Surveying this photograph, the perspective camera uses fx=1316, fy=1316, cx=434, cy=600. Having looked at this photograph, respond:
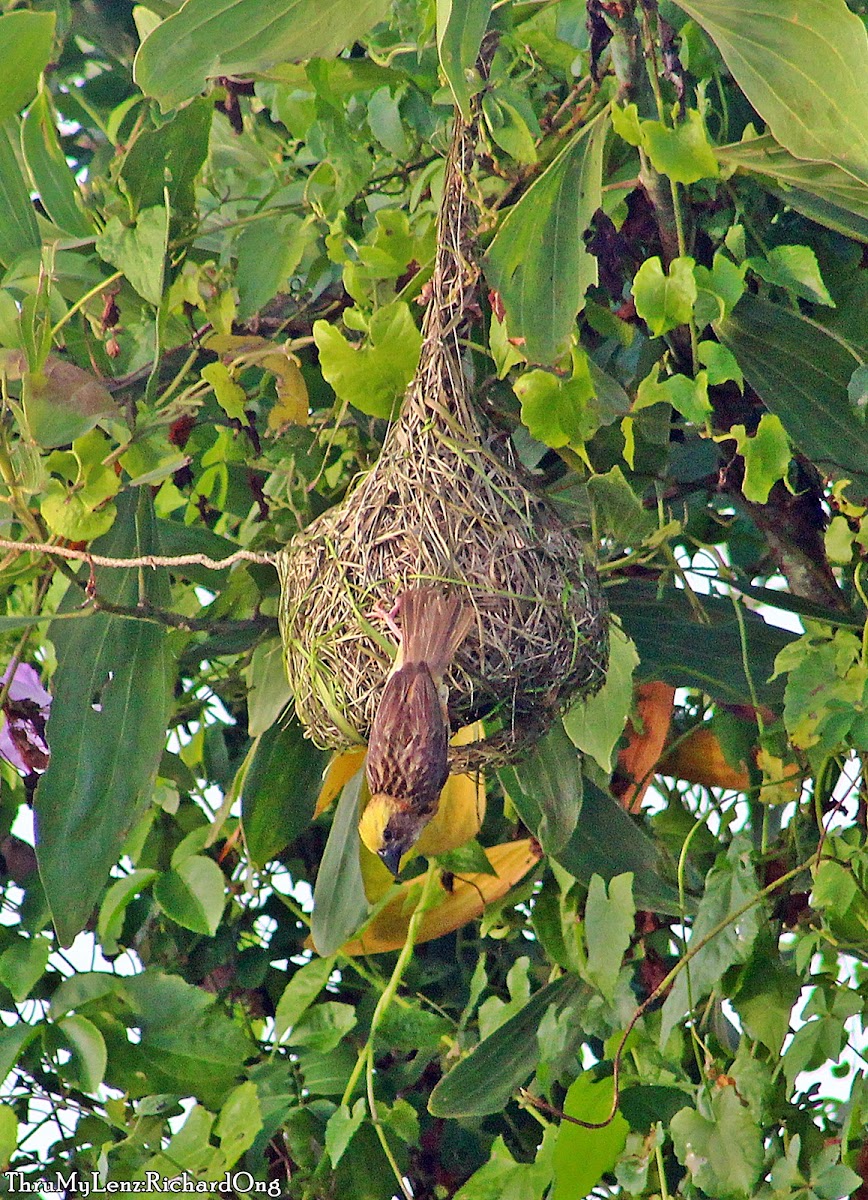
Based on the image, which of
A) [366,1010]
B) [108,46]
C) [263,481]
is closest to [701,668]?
[263,481]

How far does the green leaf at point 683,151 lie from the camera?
0.93 m

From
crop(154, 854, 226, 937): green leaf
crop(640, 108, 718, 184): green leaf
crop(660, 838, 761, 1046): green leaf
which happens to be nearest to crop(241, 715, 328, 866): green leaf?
crop(154, 854, 226, 937): green leaf

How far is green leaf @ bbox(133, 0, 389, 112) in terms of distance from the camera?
0.87m

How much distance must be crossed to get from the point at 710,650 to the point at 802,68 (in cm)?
49

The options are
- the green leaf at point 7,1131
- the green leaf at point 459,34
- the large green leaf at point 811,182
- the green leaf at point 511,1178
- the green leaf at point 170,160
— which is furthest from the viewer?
the green leaf at point 7,1131

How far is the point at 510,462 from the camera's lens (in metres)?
1.00

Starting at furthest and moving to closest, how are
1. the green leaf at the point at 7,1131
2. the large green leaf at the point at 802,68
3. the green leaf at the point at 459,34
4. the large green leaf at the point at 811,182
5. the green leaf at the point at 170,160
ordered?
the green leaf at the point at 7,1131, the green leaf at the point at 170,160, the large green leaf at the point at 811,182, the large green leaf at the point at 802,68, the green leaf at the point at 459,34

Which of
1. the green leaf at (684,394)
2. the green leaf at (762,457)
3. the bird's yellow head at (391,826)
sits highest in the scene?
the green leaf at (684,394)

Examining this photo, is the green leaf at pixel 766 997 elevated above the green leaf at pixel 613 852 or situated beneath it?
situated beneath

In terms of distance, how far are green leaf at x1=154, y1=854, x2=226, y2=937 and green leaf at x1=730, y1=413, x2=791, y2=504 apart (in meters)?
0.69

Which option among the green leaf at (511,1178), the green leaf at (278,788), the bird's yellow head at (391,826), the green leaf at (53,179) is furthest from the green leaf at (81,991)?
the green leaf at (53,179)

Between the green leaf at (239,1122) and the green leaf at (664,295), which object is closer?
the green leaf at (664,295)

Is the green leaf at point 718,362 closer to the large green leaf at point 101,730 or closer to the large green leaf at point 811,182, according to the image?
the large green leaf at point 811,182

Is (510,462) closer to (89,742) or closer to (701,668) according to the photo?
(701,668)
